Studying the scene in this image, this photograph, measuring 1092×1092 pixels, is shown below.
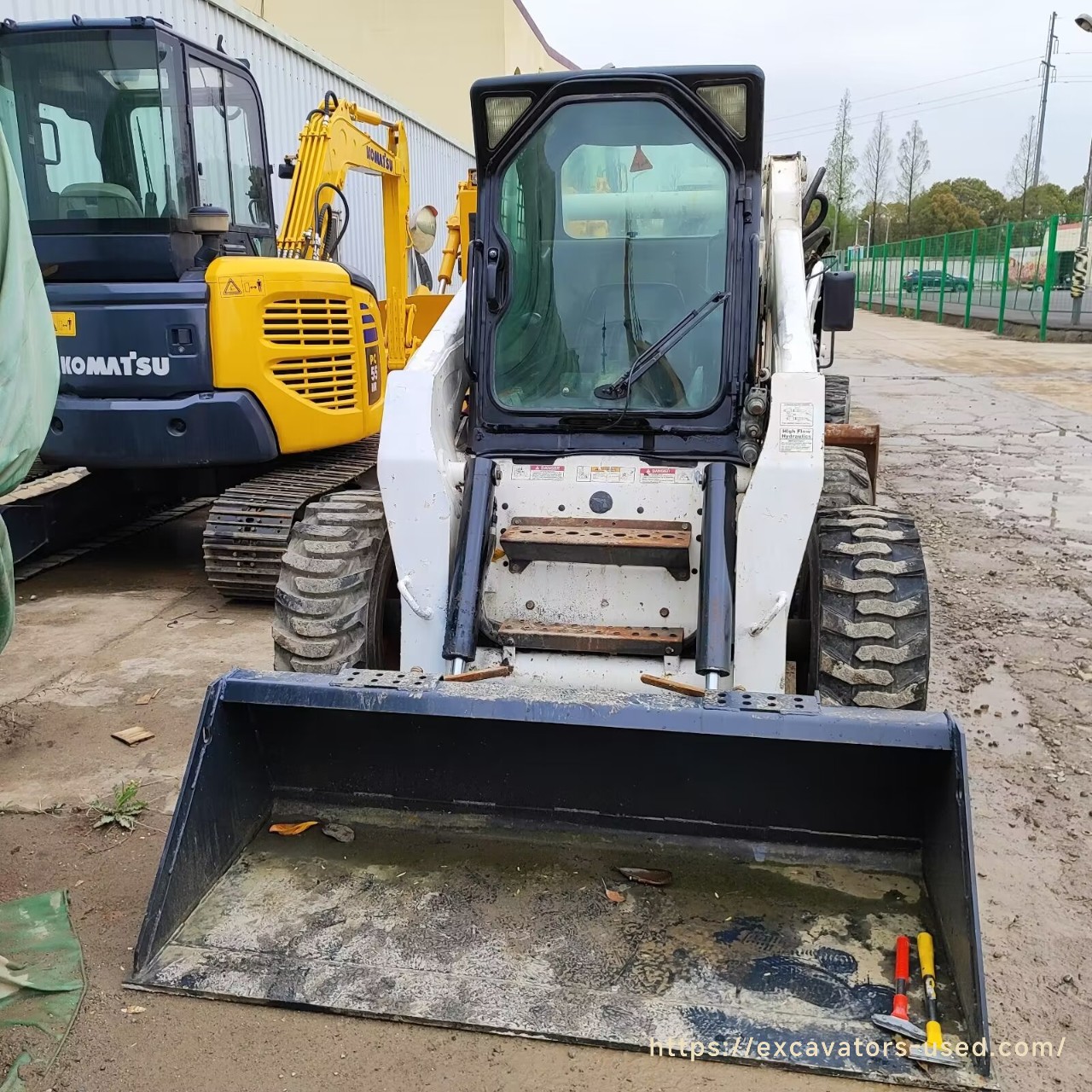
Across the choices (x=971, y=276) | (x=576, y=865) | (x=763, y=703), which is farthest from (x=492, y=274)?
(x=971, y=276)

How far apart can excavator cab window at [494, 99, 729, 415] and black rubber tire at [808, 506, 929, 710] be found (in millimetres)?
780

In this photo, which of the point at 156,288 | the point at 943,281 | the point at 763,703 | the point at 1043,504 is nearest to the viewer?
the point at 763,703

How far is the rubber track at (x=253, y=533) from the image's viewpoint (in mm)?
6156

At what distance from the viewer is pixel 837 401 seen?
9375mm

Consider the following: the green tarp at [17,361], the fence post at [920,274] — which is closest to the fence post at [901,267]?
the fence post at [920,274]

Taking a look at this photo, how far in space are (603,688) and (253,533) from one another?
312cm

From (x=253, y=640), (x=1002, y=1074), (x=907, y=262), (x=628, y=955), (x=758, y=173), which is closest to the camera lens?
(x=1002, y=1074)

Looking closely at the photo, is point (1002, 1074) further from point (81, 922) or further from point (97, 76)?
point (97, 76)

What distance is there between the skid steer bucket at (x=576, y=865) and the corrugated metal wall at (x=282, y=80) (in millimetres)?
6471

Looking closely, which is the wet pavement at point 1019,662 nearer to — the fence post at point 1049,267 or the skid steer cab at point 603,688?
the skid steer cab at point 603,688

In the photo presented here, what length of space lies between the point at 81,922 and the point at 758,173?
3376 millimetres

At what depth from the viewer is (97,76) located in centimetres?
610

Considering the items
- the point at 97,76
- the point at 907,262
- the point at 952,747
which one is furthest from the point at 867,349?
the point at 952,747

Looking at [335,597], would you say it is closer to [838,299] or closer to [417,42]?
[838,299]
